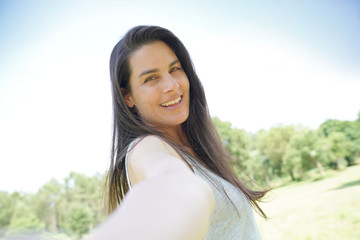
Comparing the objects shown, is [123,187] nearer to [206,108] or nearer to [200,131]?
[200,131]

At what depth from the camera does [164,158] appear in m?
0.60

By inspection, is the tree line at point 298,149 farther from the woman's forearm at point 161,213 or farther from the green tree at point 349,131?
the woman's forearm at point 161,213

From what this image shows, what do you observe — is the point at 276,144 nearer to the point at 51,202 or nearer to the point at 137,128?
the point at 51,202

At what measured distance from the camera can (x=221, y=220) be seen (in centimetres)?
88

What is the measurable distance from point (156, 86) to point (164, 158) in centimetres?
62

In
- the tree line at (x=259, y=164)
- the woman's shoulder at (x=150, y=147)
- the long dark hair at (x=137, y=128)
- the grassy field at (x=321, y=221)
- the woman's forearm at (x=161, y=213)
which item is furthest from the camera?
the tree line at (x=259, y=164)

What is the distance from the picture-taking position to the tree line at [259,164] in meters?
22.9

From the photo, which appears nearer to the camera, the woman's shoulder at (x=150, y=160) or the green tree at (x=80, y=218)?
the woman's shoulder at (x=150, y=160)

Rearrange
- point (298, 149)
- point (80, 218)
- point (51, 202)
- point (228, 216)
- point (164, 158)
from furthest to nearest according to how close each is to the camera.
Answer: point (298, 149) < point (51, 202) < point (80, 218) < point (228, 216) < point (164, 158)

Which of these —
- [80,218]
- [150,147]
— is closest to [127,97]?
[150,147]

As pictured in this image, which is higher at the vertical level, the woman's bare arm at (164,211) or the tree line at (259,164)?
the woman's bare arm at (164,211)

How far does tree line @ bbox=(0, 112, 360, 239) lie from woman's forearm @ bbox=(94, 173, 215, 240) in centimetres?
2115

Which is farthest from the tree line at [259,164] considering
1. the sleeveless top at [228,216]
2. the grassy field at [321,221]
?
the sleeveless top at [228,216]

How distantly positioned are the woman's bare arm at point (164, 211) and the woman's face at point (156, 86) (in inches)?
29.8
